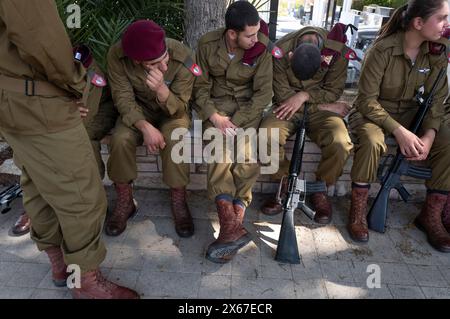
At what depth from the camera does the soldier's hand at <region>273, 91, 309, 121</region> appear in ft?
9.38

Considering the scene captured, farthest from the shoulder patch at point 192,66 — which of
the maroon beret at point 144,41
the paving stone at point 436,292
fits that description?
the paving stone at point 436,292

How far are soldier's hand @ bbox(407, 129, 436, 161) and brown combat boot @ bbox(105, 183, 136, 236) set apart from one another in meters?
2.06

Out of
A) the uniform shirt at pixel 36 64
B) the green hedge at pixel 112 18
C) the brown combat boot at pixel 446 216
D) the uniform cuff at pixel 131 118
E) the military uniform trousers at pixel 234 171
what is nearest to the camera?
the uniform shirt at pixel 36 64

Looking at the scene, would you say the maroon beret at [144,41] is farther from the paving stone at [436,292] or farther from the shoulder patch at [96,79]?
the paving stone at [436,292]

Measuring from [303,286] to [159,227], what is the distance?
1.13 metres

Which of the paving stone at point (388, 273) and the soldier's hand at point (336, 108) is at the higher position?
the soldier's hand at point (336, 108)

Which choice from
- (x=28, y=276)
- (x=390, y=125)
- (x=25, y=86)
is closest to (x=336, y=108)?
(x=390, y=125)

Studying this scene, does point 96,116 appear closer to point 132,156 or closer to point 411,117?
point 132,156

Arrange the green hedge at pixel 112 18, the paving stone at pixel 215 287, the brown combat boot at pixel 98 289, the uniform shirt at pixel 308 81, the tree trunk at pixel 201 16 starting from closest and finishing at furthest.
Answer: the brown combat boot at pixel 98 289
the paving stone at pixel 215 287
the uniform shirt at pixel 308 81
the green hedge at pixel 112 18
the tree trunk at pixel 201 16

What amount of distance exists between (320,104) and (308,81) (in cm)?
20

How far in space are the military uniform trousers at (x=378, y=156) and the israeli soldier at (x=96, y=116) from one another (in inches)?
73.6

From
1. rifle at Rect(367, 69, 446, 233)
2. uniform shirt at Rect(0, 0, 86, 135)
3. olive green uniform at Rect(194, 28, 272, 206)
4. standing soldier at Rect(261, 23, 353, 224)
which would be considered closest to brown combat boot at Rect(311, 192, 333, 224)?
standing soldier at Rect(261, 23, 353, 224)

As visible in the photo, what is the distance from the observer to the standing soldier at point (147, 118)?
2596mm
